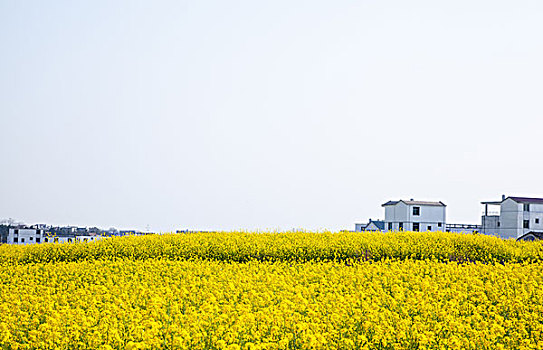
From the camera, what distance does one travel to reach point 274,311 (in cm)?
491

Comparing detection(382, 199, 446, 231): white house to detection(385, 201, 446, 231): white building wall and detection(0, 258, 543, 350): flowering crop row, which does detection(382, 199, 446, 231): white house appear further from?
detection(0, 258, 543, 350): flowering crop row

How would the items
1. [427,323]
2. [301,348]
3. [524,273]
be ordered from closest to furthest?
[301,348] < [427,323] < [524,273]

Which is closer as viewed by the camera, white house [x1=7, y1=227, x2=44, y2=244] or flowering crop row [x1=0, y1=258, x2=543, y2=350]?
flowering crop row [x1=0, y1=258, x2=543, y2=350]

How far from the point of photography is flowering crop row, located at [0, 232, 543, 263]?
1035 centimetres

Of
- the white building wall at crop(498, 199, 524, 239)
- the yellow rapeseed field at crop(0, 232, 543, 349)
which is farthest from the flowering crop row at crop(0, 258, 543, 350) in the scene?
the white building wall at crop(498, 199, 524, 239)

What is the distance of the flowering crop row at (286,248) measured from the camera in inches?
408

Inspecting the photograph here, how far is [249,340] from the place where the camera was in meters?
4.51

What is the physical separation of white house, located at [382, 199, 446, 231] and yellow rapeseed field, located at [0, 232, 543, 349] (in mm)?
27296

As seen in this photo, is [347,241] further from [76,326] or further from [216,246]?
[76,326]

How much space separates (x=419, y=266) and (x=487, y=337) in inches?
163

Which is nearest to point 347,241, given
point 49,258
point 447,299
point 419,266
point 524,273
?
point 419,266

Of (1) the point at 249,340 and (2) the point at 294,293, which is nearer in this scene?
(1) the point at 249,340

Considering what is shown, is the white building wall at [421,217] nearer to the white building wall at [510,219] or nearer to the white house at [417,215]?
the white house at [417,215]

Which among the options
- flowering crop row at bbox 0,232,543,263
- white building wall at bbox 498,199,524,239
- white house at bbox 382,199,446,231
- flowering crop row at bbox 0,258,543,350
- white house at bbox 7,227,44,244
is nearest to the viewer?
flowering crop row at bbox 0,258,543,350
